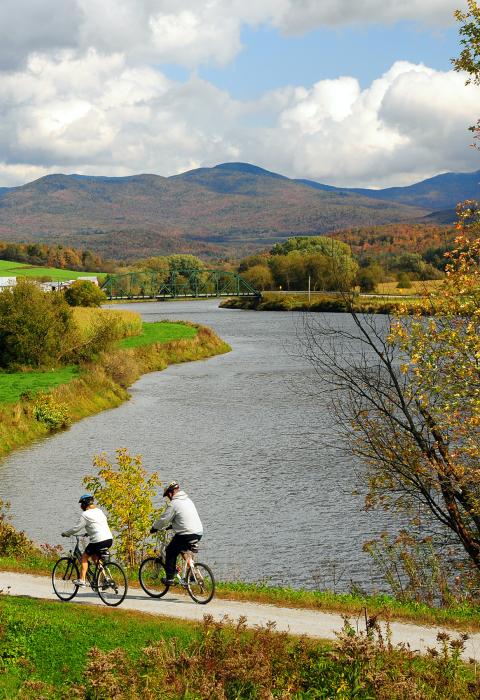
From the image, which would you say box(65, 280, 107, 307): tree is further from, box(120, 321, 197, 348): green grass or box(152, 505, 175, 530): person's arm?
box(152, 505, 175, 530): person's arm

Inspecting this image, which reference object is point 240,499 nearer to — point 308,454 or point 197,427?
point 308,454

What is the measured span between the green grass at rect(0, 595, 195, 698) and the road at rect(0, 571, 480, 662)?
840mm

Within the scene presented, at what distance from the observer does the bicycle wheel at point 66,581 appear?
16516 mm

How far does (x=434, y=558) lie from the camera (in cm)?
1950

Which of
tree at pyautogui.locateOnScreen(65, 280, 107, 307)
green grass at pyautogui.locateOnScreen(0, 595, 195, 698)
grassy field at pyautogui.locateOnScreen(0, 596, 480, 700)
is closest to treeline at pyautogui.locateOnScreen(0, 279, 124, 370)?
tree at pyautogui.locateOnScreen(65, 280, 107, 307)

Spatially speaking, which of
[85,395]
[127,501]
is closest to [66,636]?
[127,501]

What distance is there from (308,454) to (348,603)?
2058 centimetres

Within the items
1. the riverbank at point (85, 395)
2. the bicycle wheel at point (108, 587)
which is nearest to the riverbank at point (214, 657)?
the bicycle wheel at point (108, 587)

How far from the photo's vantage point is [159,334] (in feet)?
281

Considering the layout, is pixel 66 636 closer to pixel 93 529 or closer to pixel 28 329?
pixel 93 529

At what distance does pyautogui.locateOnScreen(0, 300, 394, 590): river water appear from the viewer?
23.9m

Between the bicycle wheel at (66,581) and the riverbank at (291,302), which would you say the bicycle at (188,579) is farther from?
the riverbank at (291,302)

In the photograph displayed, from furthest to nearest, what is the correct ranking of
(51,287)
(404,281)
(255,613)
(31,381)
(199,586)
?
(404,281) < (51,287) < (31,381) < (199,586) < (255,613)

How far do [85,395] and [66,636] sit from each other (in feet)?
125
